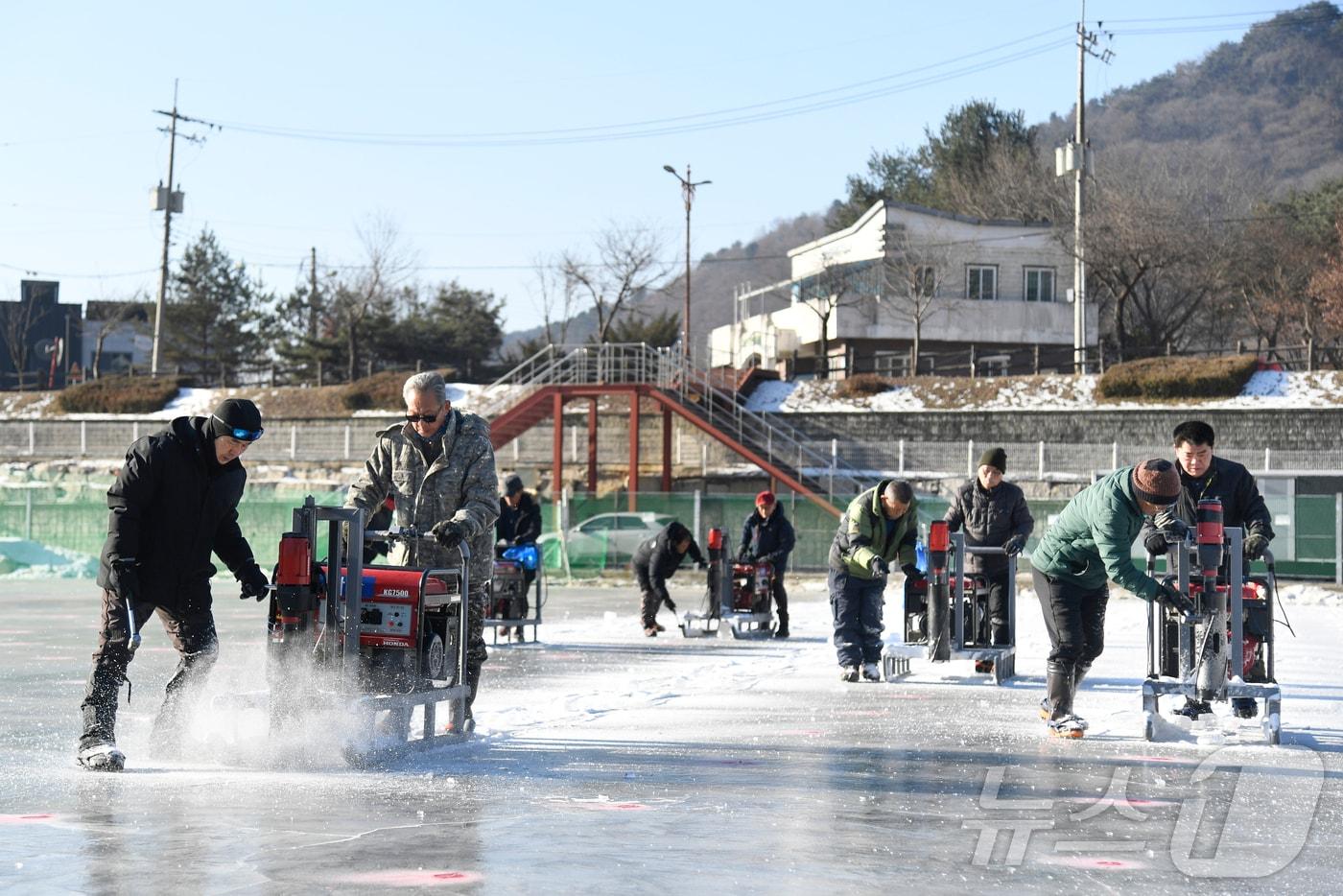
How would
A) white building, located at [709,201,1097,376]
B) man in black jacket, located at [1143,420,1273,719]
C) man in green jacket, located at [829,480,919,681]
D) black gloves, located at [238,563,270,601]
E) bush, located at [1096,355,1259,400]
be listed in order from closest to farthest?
black gloves, located at [238,563,270,601] → man in black jacket, located at [1143,420,1273,719] → man in green jacket, located at [829,480,919,681] → bush, located at [1096,355,1259,400] → white building, located at [709,201,1097,376]

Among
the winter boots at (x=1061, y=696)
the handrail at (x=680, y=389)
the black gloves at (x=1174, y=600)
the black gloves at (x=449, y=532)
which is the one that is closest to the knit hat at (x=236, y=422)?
the black gloves at (x=449, y=532)

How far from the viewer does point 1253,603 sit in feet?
32.1

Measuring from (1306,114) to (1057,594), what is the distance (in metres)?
206

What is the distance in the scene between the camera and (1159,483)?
27.9 ft

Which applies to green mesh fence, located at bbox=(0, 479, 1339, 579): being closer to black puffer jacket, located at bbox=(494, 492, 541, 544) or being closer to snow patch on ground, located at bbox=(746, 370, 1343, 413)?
black puffer jacket, located at bbox=(494, 492, 541, 544)

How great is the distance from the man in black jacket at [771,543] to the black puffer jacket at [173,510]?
10795 millimetres

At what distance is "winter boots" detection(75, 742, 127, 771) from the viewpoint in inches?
290

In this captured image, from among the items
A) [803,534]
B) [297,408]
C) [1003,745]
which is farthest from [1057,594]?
[297,408]

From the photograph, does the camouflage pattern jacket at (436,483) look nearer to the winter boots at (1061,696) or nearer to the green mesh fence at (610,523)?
the winter boots at (1061,696)

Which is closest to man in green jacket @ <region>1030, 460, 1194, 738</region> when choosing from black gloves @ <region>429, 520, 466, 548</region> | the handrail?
black gloves @ <region>429, 520, 466, 548</region>

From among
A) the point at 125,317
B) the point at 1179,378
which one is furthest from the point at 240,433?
the point at 125,317

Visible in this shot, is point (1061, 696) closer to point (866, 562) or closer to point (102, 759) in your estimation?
point (866, 562)

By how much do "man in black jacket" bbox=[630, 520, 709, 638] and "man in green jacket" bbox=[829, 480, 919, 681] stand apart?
5.01m

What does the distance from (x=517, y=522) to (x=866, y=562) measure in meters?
5.51
